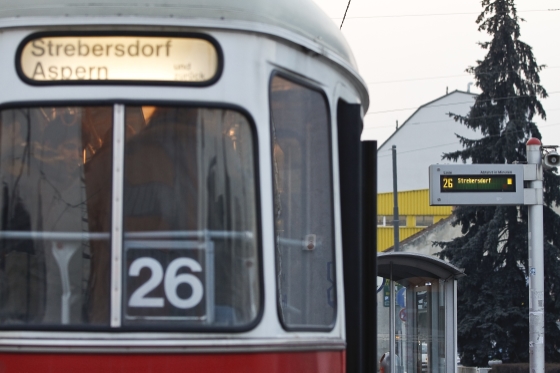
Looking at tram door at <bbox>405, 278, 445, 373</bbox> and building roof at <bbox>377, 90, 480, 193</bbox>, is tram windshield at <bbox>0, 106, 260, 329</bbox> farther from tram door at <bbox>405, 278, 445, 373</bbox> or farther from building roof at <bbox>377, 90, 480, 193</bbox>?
building roof at <bbox>377, 90, 480, 193</bbox>

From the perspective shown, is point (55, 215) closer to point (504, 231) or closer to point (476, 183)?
point (476, 183)

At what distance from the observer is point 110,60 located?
335cm

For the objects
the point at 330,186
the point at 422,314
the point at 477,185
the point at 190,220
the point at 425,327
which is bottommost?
the point at 425,327

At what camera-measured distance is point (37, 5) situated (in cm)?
343

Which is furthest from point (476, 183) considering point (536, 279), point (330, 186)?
point (330, 186)

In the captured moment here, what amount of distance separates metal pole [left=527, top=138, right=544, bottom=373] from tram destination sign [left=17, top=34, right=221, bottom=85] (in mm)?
9996

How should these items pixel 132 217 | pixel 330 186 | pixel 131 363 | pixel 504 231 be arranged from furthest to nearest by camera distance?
pixel 504 231 → pixel 330 186 → pixel 132 217 → pixel 131 363

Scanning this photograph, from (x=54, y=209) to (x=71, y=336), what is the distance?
0.45 metres

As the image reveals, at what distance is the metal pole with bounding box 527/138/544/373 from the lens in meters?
12.4

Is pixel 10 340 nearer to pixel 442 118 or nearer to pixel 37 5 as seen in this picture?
pixel 37 5

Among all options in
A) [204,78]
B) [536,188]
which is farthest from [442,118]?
[204,78]

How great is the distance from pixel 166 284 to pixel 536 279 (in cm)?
1019

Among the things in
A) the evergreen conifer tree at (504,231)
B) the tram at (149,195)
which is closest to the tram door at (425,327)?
the tram at (149,195)

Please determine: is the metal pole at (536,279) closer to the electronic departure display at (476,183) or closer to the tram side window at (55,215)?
the electronic departure display at (476,183)
